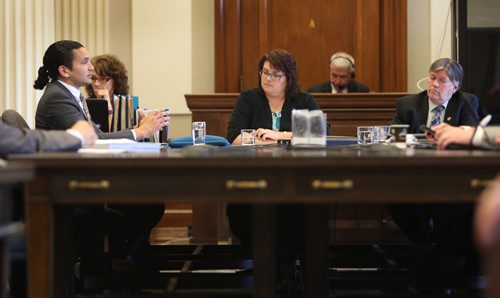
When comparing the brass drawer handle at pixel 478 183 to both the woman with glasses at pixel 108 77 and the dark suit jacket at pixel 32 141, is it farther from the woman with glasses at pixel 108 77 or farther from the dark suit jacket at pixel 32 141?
the woman with glasses at pixel 108 77

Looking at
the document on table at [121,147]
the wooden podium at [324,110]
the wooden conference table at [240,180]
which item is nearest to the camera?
the wooden conference table at [240,180]

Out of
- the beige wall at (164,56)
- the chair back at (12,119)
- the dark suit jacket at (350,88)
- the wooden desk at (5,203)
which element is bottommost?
the wooden desk at (5,203)

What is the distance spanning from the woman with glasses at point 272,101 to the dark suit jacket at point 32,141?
2019mm

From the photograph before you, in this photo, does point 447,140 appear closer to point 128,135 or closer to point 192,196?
point 192,196

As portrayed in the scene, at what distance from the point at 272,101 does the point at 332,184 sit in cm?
242

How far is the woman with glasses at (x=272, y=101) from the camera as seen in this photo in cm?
462

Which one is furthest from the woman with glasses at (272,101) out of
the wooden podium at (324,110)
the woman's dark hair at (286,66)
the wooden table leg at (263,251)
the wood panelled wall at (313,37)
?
the wood panelled wall at (313,37)

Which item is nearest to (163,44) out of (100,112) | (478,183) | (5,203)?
(100,112)

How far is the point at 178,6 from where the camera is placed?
6.93 metres

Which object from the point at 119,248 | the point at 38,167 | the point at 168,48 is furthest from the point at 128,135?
the point at 168,48

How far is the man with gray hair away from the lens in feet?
14.3

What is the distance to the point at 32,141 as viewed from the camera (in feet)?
8.15

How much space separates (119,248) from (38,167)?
140 cm

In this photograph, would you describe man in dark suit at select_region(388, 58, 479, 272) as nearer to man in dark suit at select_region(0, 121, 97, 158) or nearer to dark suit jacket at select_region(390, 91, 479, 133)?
dark suit jacket at select_region(390, 91, 479, 133)
